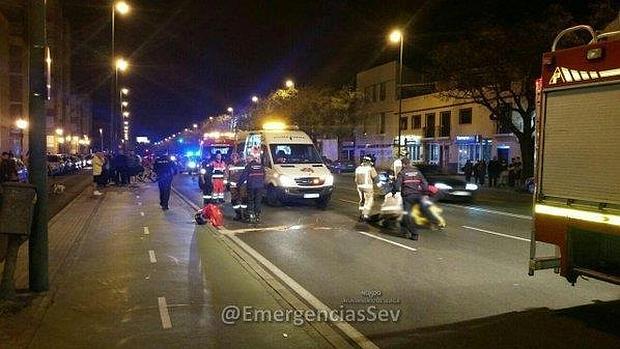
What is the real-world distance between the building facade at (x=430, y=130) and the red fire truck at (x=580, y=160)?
30.7 meters

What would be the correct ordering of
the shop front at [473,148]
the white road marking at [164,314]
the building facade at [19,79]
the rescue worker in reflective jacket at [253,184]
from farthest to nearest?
1. the building facade at [19,79]
2. the shop front at [473,148]
3. the rescue worker in reflective jacket at [253,184]
4. the white road marking at [164,314]

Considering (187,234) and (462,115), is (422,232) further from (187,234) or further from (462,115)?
(462,115)

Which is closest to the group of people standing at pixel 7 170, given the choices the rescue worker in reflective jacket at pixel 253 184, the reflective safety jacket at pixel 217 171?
the reflective safety jacket at pixel 217 171

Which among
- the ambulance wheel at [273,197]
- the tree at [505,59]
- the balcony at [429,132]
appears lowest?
the ambulance wheel at [273,197]

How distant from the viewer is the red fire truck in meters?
6.79

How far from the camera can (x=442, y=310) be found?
26.2ft

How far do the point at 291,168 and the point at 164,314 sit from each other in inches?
530

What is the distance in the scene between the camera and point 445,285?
9.42 m

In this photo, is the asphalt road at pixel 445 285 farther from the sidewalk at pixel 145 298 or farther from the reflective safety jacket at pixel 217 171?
the reflective safety jacket at pixel 217 171

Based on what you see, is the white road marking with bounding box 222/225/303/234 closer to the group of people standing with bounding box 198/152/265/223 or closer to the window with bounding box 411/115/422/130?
the group of people standing with bounding box 198/152/265/223

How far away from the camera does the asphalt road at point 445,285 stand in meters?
7.02

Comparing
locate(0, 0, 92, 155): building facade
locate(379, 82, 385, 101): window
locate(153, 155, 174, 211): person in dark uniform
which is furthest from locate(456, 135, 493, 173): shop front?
locate(153, 155, 174, 211): person in dark uniform

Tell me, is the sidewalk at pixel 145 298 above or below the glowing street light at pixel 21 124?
below

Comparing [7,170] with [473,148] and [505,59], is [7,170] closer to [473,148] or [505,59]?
[505,59]
